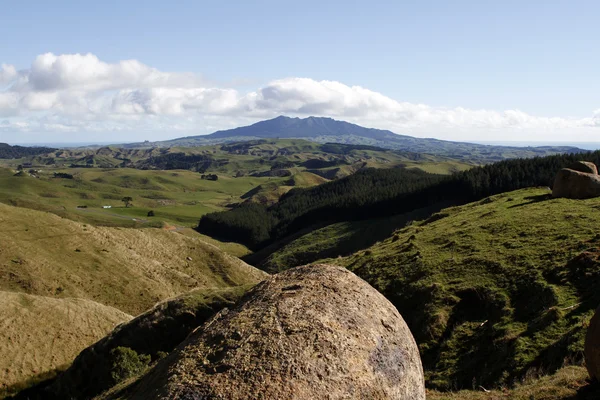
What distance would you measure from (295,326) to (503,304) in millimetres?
21663

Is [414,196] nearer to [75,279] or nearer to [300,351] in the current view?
[75,279]

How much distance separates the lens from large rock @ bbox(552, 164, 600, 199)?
150 ft

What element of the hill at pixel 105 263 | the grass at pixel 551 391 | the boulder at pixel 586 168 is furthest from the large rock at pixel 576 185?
the hill at pixel 105 263

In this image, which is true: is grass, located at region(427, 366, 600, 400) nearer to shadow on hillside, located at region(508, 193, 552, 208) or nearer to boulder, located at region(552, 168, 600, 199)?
boulder, located at region(552, 168, 600, 199)

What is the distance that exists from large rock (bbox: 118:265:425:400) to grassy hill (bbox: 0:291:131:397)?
44633mm

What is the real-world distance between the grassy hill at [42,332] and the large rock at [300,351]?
4463cm

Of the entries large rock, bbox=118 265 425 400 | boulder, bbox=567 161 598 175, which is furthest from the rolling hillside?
boulder, bbox=567 161 598 175

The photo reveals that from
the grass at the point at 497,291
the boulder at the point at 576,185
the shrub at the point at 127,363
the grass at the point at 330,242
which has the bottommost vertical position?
the grass at the point at 330,242

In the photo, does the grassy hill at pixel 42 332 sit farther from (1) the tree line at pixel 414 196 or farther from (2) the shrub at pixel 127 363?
(1) the tree line at pixel 414 196

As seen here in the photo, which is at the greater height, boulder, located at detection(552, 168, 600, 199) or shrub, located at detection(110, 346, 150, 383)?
boulder, located at detection(552, 168, 600, 199)

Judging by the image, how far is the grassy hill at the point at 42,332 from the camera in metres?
44.5

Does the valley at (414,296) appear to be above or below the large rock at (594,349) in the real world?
below

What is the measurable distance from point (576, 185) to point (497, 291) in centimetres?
2790

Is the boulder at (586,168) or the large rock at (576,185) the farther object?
the boulder at (586,168)
